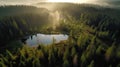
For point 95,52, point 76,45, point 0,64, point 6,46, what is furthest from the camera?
point 6,46

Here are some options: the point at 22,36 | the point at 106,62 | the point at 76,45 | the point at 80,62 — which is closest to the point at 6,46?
the point at 22,36

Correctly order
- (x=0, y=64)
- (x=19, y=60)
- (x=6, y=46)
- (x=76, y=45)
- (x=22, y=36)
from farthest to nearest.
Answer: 1. (x=22, y=36)
2. (x=6, y=46)
3. (x=76, y=45)
4. (x=19, y=60)
5. (x=0, y=64)

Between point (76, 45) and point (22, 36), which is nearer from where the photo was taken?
point (76, 45)

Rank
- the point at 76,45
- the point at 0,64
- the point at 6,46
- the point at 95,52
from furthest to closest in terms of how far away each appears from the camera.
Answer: the point at 6,46 < the point at 76,45 < the point at 95,52 < the point at 0,64

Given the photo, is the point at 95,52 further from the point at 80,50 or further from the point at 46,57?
the point at 46,57

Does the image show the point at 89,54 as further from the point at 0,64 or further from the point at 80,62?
the point at 0,64

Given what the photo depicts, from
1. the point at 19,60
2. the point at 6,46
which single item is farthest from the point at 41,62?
the point at 6,46

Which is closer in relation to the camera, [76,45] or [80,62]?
[80,62]

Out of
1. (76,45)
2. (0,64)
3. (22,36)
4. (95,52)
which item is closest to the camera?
(0,64)
